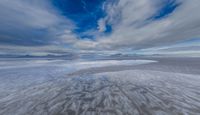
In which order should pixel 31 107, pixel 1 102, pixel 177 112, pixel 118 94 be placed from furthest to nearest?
pixel 118 94 < pixel 1 102 < pixel 31 107 < pixel 177 112

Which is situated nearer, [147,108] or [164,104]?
[147,108]

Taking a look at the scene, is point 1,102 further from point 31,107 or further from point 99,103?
point 99,103

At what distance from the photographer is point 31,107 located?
4.26m

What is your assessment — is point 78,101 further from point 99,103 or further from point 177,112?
point 177,112

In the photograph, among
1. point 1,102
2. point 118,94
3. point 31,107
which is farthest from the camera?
point 118,94

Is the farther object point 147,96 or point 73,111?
point 147,96

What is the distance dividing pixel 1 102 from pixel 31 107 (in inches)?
84.3

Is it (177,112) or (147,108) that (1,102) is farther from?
(177,112)

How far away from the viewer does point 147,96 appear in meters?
5.11

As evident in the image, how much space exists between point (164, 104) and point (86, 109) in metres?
4.01

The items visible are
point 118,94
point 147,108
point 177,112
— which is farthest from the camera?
point 118,94

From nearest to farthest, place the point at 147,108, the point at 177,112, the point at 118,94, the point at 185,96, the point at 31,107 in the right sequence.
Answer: the point at 177,112 < the point at 147,108 < the point at 31,107 < the point at 185,96 < the point at 118,94

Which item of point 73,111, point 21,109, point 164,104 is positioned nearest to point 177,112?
point 164,104

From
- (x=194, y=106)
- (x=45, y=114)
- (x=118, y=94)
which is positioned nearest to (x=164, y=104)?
(x=194, y=106)
